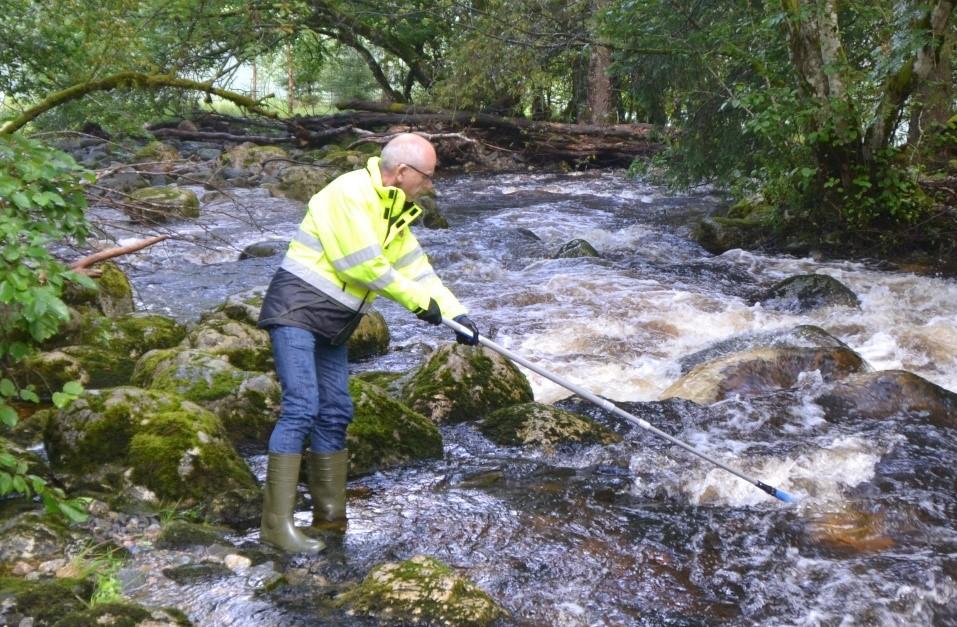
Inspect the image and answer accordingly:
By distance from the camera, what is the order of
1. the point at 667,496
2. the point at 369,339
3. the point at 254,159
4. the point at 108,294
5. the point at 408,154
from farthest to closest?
the point at 254,159
the point at 108,294
the point at 369,339
the point at 667,496
the point at 408,154

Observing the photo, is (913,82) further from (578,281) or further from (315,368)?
(315,368)

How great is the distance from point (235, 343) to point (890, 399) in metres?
5.36

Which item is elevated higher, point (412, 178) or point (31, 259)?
point (412, 178)

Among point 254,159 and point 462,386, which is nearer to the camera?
point 462,386

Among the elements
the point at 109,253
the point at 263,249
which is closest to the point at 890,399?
the point at 109,253

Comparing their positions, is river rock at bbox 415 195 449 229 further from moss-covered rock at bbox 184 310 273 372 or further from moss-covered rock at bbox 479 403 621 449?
moss-covered rock at bbox 479 403 621 449

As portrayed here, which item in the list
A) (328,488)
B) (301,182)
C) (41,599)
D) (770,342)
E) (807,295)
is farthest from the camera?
(301,182)

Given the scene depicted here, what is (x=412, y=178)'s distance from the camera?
4.50m

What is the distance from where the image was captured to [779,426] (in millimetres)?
6910

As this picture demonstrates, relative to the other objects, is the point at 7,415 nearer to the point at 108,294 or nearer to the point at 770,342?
the point at 108,294

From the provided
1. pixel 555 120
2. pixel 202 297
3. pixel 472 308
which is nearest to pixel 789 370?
pixel 472 308

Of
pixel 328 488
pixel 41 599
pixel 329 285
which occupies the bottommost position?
pixel 328 488

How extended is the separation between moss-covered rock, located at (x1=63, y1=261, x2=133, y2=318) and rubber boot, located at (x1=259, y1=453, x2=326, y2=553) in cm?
490

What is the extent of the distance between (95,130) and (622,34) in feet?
52.8
